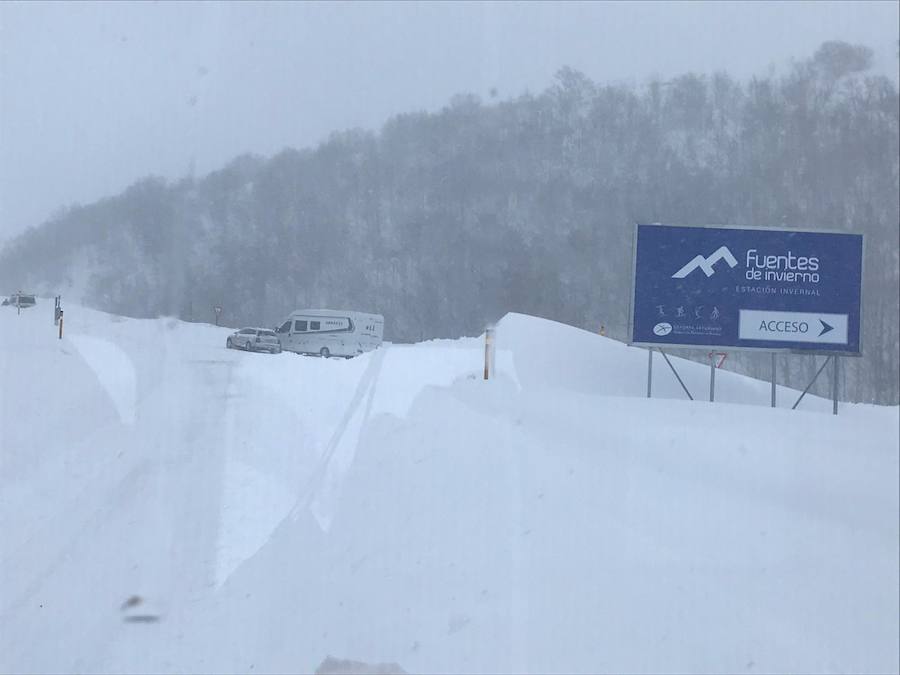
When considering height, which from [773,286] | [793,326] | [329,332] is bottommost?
[329,332]

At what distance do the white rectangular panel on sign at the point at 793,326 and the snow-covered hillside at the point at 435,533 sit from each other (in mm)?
3858

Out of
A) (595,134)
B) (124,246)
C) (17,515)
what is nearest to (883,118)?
(595,134)

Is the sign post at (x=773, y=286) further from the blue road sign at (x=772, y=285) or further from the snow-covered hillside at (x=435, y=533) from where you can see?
the snow-covered hillside at (x=435, y=533)

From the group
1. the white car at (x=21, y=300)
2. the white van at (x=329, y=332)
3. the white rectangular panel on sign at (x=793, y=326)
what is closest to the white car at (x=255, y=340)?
the white van at (x=329, y=332)

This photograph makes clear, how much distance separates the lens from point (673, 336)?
1477 centimetres

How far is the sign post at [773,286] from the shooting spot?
14391 mm

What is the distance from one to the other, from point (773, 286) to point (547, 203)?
1705 cm

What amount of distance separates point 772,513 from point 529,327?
491 inches

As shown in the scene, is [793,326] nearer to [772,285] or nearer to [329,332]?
[772,285]

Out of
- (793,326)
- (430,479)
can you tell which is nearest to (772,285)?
(793,326)

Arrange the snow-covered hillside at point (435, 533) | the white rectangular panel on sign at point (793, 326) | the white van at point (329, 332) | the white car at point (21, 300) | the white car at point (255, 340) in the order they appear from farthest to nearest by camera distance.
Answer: the white van at point (329, 332)
the white car at point (255, 340)
the white rectangular panel on sign at point (793, 326)
the white car at point (21, 300)
the snow-covered hillside at point (435, 533)

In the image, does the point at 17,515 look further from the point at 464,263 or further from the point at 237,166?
the point at 464,263

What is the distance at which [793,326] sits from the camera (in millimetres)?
14477

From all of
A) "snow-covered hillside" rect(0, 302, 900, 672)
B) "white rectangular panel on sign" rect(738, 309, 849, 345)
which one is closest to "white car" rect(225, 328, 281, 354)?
"snow-covered hillside" rect(0, 302, 900, 672)
